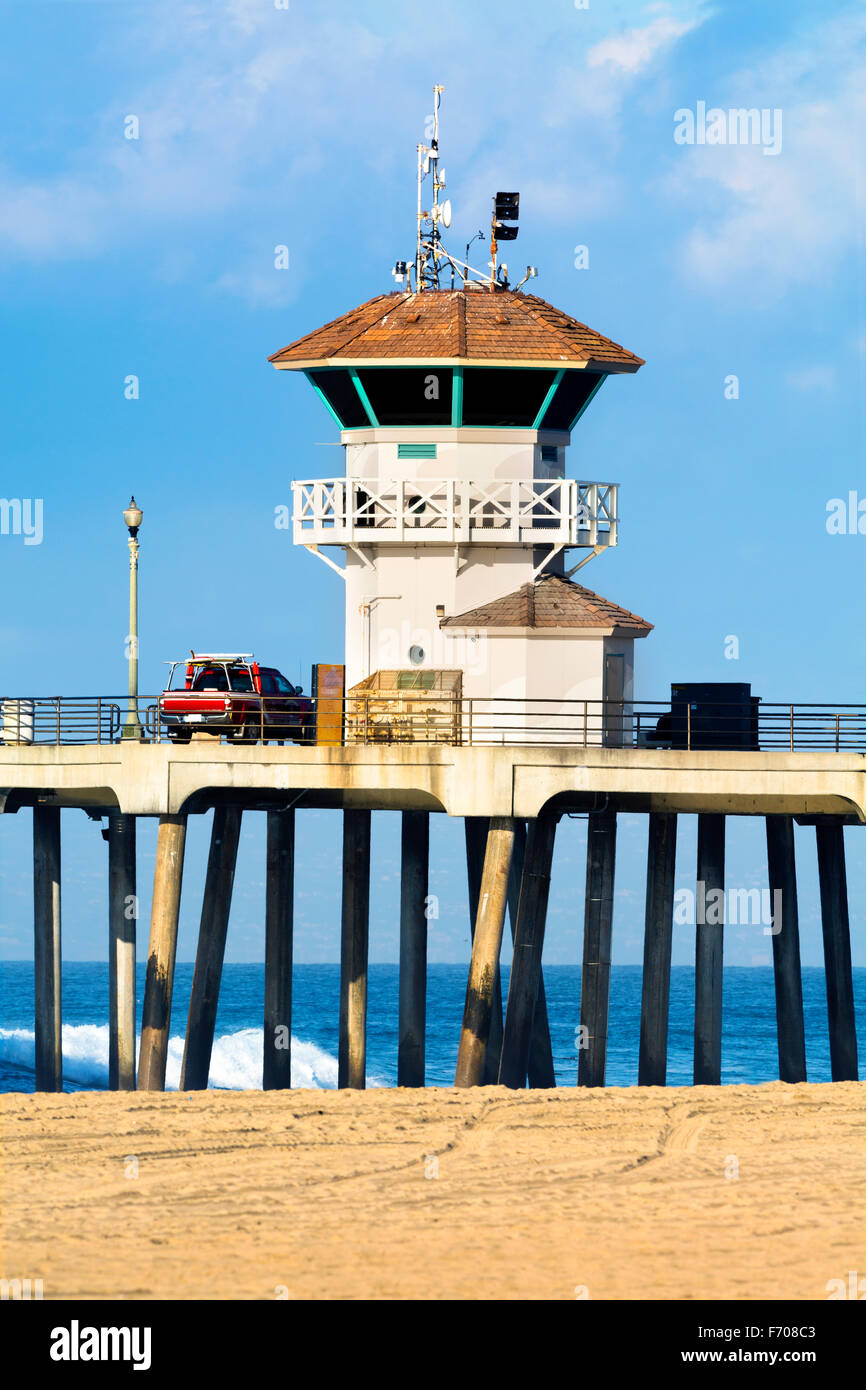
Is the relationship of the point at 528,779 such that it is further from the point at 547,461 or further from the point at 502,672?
the point at 547,461

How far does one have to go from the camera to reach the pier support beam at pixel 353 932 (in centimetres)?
4506

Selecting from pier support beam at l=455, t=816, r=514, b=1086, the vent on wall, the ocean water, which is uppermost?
the vent on wall

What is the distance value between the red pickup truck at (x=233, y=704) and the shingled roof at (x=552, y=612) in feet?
10.8

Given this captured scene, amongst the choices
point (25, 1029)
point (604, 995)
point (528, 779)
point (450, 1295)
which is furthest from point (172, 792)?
point (25, 1029)

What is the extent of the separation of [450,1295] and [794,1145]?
960 centimetres

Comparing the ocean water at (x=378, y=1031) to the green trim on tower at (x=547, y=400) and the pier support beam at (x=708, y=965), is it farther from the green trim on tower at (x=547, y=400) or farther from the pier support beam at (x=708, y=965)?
the green trim on tower at (x=547, y=400)

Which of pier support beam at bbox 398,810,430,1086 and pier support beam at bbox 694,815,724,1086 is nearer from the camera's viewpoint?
pier support beam at bbox 694,815,724,1086

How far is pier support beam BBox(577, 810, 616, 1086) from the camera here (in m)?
41.6

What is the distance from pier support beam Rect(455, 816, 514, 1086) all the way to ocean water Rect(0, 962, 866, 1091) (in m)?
37.6

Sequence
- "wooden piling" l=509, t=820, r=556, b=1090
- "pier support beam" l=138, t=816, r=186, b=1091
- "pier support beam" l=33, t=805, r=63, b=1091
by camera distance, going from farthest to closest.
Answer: "wooden piling" l=509, t=820, r=556, b=1090 → "pier support beam" l=33, t=805, r=63, b=1091 → "pier support beam" l=138, t=816, r=186, b=1091

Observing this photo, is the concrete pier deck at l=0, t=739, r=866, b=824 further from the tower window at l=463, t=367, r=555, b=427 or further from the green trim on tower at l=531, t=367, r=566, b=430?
the green trim on tower at l=531, t=367, r=566, b=430

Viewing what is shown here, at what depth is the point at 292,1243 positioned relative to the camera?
24.0 m

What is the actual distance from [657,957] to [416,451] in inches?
420

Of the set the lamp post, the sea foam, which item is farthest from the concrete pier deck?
the sea foam
